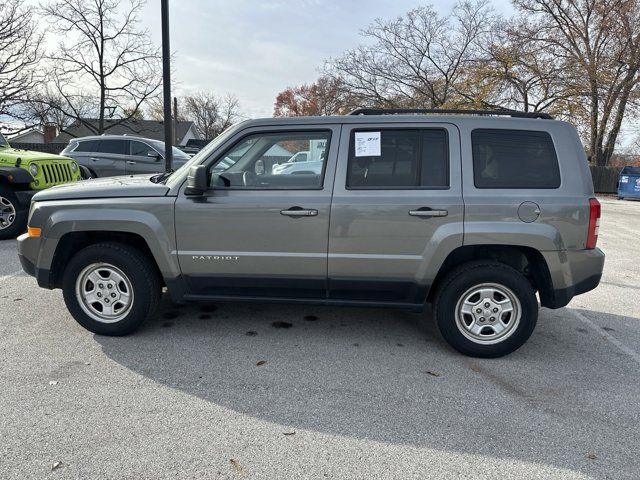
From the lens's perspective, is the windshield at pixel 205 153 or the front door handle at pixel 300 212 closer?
the front door handle at pixel 300 212

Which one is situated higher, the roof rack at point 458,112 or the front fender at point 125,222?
the roof rack at point 458,112

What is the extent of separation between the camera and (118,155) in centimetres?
1206

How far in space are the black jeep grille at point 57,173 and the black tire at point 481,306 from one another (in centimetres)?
744

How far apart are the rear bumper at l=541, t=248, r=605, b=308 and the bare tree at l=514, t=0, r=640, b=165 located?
2567 cm

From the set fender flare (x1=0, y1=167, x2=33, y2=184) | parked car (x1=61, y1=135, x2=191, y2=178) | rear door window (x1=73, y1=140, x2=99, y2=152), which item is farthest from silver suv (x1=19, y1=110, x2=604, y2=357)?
rear door window (x1=73, y1=140, x2=99, y2=152)

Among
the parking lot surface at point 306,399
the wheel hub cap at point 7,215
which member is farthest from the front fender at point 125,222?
the wheel hub cap at point 7,215

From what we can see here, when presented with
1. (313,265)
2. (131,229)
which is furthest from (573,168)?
(131,229)

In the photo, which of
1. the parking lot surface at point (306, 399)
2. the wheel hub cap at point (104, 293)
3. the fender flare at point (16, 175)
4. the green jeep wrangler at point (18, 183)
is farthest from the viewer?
the green jeep wrangler at point (18, 183)

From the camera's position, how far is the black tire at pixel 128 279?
12.3ft

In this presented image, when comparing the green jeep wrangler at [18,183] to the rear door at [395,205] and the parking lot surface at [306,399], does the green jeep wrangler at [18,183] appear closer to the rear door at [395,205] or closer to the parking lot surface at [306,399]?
the parking lot surface at [306,399]

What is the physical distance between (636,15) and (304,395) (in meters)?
31.0

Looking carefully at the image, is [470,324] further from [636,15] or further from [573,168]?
[636,15]

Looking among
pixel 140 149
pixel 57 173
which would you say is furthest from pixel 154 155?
pixel 57 173

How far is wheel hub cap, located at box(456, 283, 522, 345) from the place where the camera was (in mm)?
3611
